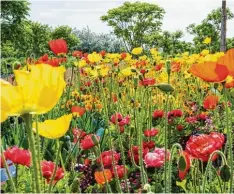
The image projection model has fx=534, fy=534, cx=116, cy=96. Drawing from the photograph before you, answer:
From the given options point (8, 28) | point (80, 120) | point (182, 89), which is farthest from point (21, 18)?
point (80, 120)

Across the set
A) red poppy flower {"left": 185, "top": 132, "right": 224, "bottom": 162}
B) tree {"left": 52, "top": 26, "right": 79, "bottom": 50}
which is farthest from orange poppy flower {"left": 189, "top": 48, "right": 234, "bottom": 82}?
tree {"left": 52, "top": 26, "right": 79, "bottom": 50}

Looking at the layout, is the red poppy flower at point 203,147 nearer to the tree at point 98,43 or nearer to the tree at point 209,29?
the tree at point 209,29

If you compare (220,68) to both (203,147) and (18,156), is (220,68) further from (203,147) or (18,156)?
(18,156)

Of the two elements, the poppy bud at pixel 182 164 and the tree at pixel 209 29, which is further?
the tree at pixel 209 29

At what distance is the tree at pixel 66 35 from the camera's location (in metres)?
23.9

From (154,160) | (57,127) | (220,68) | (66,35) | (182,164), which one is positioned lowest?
(154,160)

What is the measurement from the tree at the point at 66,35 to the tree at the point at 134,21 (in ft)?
8.23

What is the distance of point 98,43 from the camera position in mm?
24719

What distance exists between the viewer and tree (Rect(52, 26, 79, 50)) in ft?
78.5

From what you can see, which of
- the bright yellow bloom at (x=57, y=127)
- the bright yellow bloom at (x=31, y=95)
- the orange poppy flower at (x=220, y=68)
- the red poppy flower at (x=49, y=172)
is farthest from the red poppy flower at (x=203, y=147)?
the bright yellow bloom at (x=31, y=95)

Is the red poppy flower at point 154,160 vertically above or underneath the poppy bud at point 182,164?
underneath

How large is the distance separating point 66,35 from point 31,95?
2349cm

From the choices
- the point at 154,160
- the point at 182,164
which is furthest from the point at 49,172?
the point at 182,164

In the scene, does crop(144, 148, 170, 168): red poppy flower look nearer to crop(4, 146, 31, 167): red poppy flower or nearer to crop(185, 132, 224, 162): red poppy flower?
crop(185, 132, 224, 162): red poppy flower
